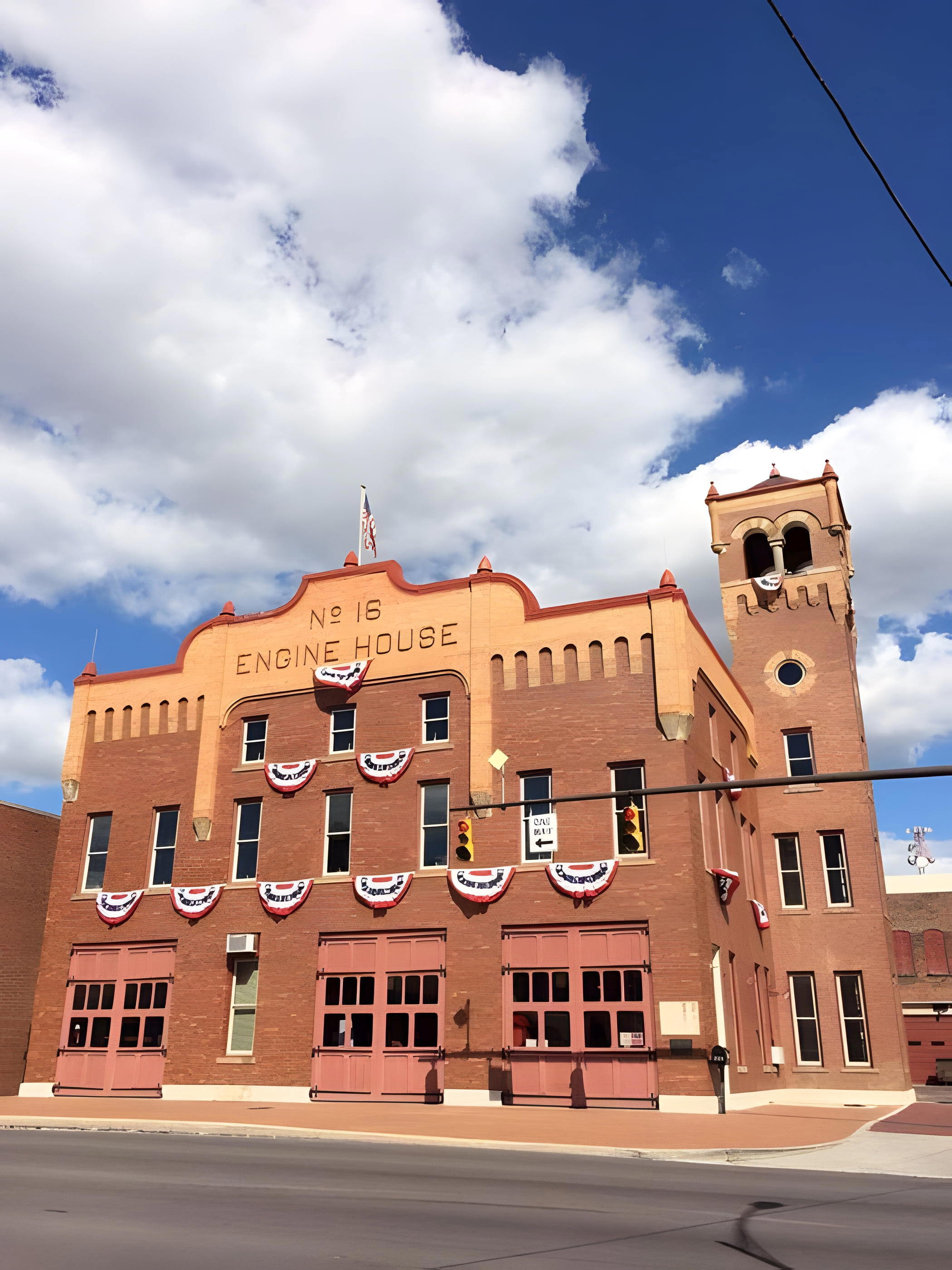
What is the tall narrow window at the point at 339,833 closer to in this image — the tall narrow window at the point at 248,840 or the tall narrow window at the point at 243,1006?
the tall narrow window at the point at 248,840

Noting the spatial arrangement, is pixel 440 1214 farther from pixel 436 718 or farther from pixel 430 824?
pixel 436 718

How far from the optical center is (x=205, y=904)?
31031 mm

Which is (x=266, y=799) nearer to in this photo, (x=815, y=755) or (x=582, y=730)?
(x=582, y=730)

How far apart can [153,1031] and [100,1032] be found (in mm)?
1950

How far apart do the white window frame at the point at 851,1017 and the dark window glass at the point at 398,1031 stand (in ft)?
51.5

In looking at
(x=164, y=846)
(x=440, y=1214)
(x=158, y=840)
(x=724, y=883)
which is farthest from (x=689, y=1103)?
(x=158, y=840)

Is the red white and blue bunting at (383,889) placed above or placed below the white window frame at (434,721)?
below

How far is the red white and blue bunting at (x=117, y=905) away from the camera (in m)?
32.2

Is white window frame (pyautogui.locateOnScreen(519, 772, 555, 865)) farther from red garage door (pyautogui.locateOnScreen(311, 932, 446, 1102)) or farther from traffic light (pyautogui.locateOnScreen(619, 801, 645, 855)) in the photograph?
traffic light (pyautogui.locateOnScreen(619, 801, 645, 855))

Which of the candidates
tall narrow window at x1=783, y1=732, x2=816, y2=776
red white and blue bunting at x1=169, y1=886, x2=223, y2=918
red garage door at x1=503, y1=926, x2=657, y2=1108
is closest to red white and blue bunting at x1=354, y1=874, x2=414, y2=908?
red garage door at x1=503, y1=926, x2=657, y2=1108

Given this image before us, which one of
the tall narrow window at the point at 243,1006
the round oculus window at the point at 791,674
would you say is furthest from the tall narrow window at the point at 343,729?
the round oculus window at the point at 791,674

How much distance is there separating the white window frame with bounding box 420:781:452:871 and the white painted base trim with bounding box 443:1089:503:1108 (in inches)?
218

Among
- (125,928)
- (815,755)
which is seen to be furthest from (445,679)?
(815,755)

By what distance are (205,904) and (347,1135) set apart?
12802 mm
